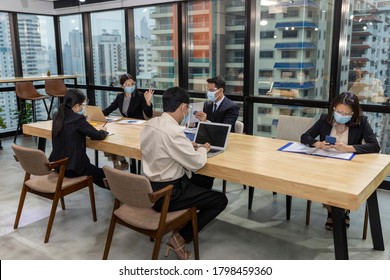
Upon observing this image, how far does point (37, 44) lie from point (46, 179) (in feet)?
17.0

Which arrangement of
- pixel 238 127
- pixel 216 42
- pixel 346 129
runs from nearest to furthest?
pixel 346 129
pixel 238 127
pixel 216 42

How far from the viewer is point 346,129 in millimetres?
2889

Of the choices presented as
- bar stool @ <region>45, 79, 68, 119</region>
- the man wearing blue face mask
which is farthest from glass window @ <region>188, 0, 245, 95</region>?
bar stool @ <region>45, 79, 68, 119</region>

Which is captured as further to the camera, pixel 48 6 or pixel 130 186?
pixel 48 6

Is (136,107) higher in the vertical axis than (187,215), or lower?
higher

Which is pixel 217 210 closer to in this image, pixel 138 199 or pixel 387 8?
pixel 138 199

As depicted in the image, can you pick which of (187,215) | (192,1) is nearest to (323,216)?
(187,215)

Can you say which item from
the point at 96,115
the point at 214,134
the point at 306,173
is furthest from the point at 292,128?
the point at 96,115

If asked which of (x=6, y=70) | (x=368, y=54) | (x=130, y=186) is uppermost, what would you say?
(x=368, y=54)

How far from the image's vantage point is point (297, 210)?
11.5 ft

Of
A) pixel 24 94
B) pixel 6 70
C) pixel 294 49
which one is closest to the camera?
pixel 294 49

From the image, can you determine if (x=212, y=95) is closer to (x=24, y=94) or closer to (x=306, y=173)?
(x=306, y=173)

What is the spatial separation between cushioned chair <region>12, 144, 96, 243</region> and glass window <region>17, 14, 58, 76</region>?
4864 mm

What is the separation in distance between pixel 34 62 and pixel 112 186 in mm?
6003
